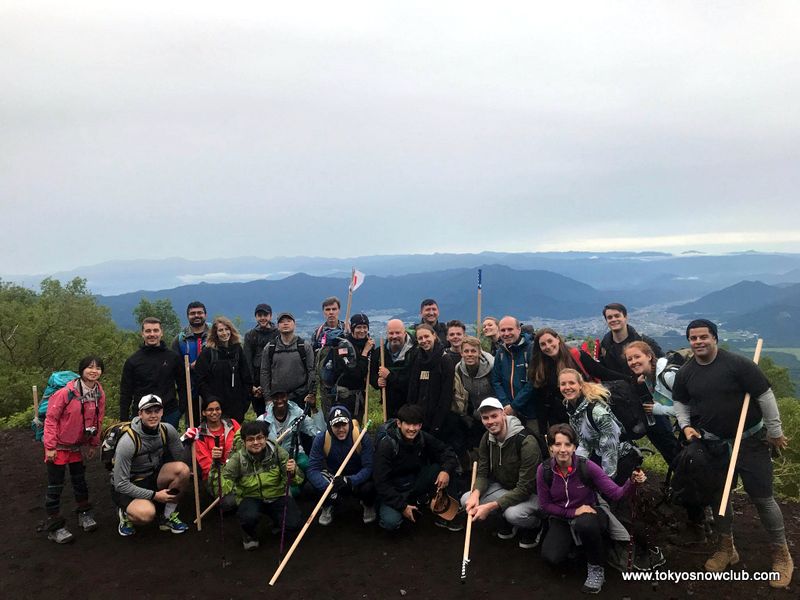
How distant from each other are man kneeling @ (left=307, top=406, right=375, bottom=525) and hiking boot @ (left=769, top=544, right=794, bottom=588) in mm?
4982

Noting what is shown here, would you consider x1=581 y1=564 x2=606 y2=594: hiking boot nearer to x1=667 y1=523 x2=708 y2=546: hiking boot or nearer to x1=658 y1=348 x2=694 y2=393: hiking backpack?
x1=667 y1=523 x2=708 y2=546: hiking boot

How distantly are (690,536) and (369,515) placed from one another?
14.6 ft

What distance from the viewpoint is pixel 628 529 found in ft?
19.9

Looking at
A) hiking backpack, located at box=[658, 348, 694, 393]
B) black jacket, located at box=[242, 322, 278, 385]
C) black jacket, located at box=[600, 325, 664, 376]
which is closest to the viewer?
hiking backpack, located at box=[658, 348, 694, 393]

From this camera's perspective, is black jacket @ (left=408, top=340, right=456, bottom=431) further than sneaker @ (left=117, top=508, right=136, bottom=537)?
Yes

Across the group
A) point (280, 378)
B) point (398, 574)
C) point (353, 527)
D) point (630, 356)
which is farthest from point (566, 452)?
point (280, 378)

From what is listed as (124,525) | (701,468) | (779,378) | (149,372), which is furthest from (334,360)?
(779,378)

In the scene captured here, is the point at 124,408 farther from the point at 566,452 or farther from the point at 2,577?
the point at 566,452

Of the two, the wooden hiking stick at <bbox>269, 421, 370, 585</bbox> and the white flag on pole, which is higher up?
the white flag on pole

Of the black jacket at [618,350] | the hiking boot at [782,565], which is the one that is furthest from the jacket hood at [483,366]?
the hiking boot at [782,565]

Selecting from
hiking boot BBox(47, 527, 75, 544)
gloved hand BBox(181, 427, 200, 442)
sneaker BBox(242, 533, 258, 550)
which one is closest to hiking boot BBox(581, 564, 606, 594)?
sneaker BBox(242, 533, 258, 550)

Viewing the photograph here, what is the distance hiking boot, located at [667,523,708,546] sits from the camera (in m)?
6.49

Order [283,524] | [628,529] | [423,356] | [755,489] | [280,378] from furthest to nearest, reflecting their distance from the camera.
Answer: [280,378] → [423,356] → [283,524] → [628,529] → [755,489]

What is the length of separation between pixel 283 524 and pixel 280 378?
267cm
